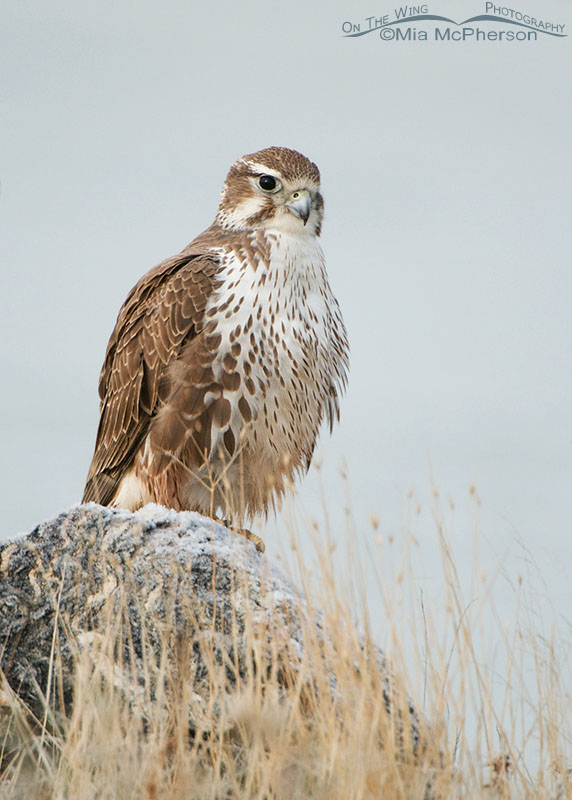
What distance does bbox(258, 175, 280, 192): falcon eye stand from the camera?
5.70 meters

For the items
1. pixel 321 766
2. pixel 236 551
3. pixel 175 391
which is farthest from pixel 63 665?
pixel 175 391

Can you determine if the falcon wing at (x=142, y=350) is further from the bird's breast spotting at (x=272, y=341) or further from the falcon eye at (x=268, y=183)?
the falcon eye at (x=268, y=183)

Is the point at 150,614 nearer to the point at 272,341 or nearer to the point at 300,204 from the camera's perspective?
the point at 272,341

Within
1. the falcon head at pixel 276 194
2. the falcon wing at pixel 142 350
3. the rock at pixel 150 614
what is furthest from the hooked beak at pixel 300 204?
the rock at pixel 150 614

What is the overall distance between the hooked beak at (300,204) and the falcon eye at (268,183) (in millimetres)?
110

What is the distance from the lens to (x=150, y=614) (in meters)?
4.14

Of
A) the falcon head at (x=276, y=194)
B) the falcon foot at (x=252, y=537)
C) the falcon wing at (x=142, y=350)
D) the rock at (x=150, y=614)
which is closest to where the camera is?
the rock at (x=150, y=614)

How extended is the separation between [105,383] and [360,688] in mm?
2940

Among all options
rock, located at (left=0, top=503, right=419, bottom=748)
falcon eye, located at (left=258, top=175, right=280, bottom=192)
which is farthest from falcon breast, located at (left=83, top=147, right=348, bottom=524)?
rock, located at (left=0, top=503, right=419, bottom=748)

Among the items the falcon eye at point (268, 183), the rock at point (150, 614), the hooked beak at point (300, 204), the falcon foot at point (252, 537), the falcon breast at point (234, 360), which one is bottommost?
the rock at point (150, 614)

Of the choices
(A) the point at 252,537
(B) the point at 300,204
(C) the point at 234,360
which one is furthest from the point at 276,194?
(A) the point at 252,537

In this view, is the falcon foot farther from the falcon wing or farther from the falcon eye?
the falcon eye

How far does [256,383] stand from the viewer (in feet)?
17.5

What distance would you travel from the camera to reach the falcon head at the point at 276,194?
5656 millimetres
